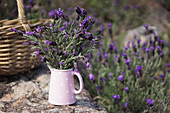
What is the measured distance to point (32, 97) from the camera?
160 centimetres

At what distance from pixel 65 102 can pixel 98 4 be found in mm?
4498

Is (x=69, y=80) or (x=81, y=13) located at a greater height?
(x=81, y=13)

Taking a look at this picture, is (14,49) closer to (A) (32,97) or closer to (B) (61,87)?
(A) (32,97)

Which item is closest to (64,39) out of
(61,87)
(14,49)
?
(61,87)

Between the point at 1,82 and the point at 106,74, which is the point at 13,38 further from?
the point at 106,74

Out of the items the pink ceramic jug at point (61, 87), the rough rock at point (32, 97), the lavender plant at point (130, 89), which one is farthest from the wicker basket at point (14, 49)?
the lavender plant at point (130, 89)

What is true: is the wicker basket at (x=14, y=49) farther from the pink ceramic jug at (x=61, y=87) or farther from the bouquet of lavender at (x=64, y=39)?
the pink ceramic jug at (x=61, y=87)

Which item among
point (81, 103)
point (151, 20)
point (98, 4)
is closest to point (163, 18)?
point (151, 20)

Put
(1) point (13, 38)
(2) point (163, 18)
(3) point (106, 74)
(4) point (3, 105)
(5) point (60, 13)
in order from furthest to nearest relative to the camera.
Answer: (2) point (163, 18), (3) point (106, 74), (1) point (13, 38), (4) point (3, 105), (5) point (60, 13)

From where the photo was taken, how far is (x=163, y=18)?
20.4 ft

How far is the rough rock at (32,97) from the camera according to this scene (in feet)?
4.67

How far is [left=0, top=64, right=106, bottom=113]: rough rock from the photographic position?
1425 millimetres

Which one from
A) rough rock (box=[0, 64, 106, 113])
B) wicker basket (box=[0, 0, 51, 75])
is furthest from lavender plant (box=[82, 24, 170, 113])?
wicker basket (box=[0, 0, 51, 75])

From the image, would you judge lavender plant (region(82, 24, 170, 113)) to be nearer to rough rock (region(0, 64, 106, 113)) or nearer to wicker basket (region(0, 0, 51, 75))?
rough rock (region(0, 64, 106, 113))
